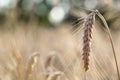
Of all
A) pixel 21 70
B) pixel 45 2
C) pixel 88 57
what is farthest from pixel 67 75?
pixel 45 2

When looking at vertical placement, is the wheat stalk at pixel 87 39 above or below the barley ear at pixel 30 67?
below

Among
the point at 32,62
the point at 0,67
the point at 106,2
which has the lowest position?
the point at 32,62

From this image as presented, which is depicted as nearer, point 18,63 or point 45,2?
point 18,63

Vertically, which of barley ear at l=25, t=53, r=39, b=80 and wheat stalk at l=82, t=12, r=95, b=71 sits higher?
barley ear at l=25, t=53, r=39, b=80

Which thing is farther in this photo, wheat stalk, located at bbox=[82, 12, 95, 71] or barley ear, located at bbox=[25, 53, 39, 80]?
barley ear, located at bbox=[25, 53, 39, 80]

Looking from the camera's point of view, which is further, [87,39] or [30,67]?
[30,67]

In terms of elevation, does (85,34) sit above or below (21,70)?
below

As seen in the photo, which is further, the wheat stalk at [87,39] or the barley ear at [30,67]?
the barley ear at [30,67]

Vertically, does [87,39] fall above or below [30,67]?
below

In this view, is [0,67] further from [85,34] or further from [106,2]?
[85,34]

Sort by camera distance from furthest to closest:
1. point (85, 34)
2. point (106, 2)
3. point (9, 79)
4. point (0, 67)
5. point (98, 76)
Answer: point (106, 2), point (0, 67), point (9, 79), point (98, 76), point (85, 34)

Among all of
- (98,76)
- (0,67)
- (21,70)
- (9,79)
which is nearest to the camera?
(98,76)
